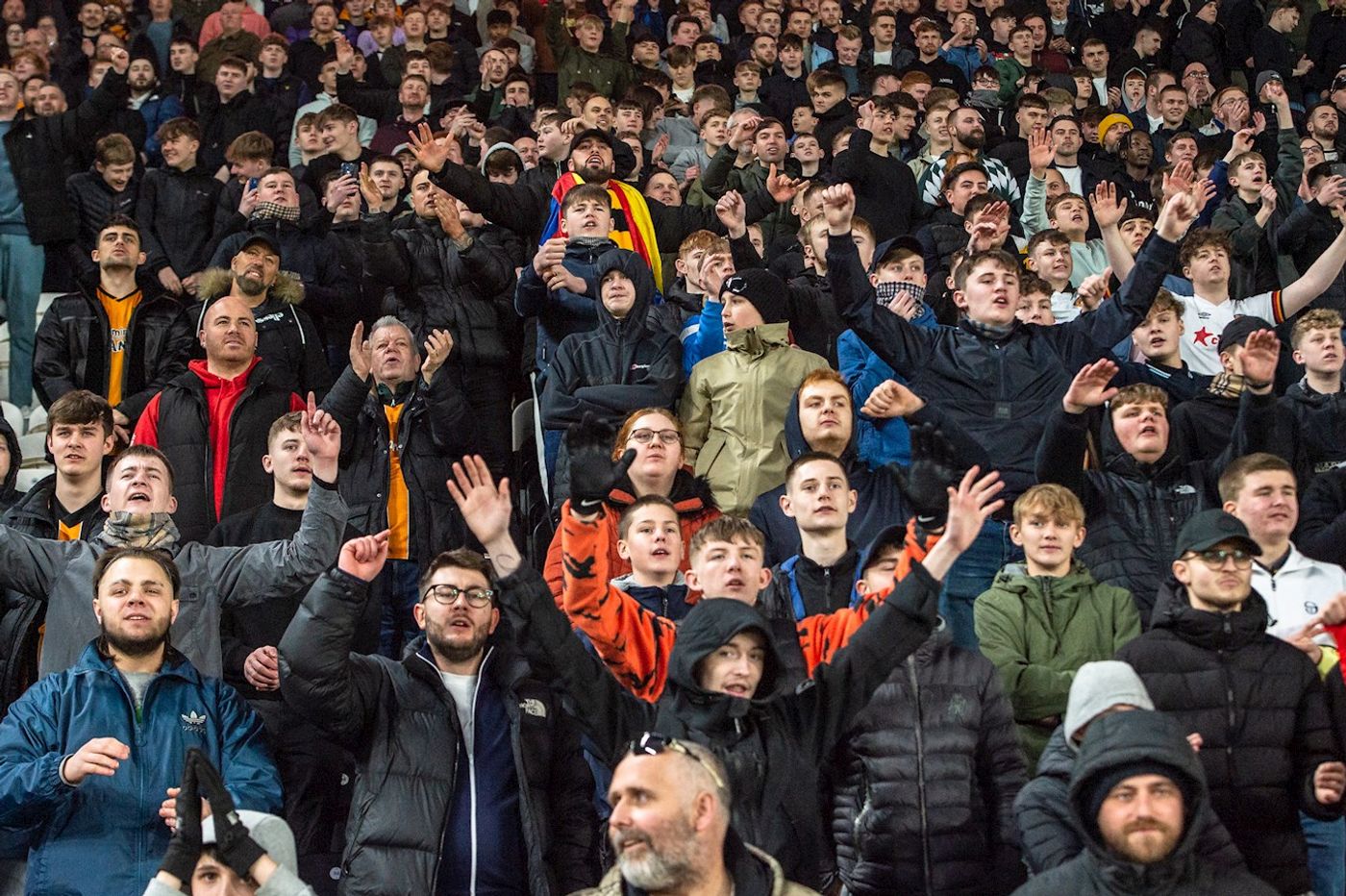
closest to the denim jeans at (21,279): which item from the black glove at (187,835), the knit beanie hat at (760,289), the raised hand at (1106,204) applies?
the knit beanie hat at (760,289)

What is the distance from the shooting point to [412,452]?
8328mm

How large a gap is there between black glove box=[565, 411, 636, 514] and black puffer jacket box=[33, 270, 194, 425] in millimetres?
4316

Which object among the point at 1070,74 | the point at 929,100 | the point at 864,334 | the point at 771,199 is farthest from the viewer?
the point at 1070,74

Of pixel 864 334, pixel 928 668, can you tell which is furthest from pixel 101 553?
pixel 864 334

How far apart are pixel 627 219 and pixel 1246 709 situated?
5.19m

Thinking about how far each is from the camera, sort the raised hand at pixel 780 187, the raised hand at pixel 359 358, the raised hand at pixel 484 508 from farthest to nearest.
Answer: the raised hand at pixel 780 187
the raised hand at pixel 359 358
the raised hand at pixel 484 508

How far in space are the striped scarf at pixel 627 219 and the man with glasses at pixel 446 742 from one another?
4.10m

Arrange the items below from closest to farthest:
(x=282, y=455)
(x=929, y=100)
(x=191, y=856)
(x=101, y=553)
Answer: (x=191, y=856)
(x=101, y=553)
(x=282, y=455)
(x=929, y=100)

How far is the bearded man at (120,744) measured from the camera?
5.51 m

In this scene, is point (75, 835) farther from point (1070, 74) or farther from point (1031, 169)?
point (1070, 74)

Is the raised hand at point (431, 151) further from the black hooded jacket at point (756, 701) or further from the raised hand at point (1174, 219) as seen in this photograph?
the black hooded jacket at point (756, 701)

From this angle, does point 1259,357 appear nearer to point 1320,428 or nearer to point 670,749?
point 1320,428

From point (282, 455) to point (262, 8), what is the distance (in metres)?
9.45

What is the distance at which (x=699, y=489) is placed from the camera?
293 inches
